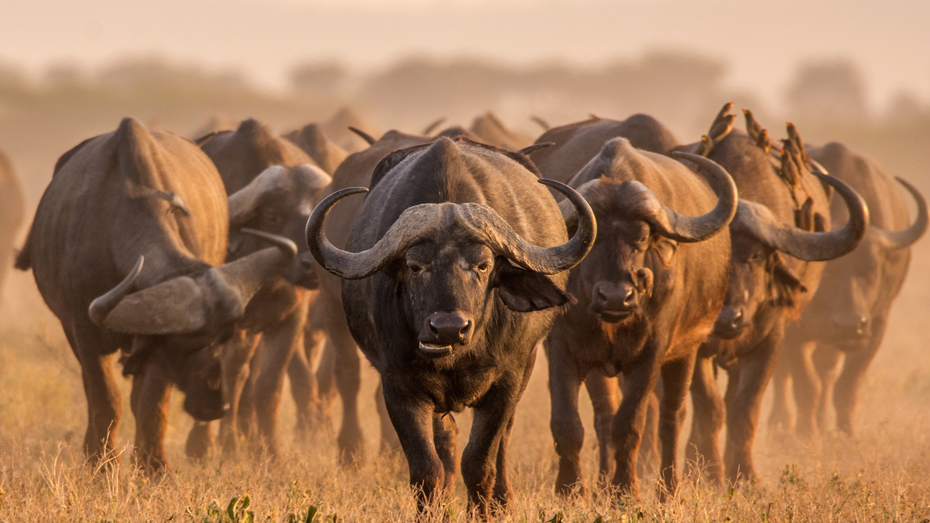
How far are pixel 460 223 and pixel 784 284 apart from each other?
313 cm

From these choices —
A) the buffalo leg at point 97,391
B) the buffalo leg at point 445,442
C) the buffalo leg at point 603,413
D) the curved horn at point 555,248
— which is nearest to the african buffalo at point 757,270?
the buffalo leg at point 603,413

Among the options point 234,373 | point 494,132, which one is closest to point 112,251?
point 234,373

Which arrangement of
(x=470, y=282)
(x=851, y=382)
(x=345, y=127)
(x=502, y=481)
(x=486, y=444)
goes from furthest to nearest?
(x=345, y=127) < (x=851, y=382) < (x=502, y=481) < (x=486, y=444) < (x=470, y=282)

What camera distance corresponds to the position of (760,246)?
6688 millimetres

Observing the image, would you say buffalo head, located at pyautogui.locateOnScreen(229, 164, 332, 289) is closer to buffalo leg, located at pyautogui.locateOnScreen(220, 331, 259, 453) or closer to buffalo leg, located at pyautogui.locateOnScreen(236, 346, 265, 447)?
buffalo leg, located at pyautogui.locateOnScreen(220, 331, 259, 453)

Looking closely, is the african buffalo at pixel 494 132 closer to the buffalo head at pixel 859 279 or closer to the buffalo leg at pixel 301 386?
the buffalo leg at pixel 301 386

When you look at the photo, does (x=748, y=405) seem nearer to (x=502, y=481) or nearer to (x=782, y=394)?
(x=502, y=481)

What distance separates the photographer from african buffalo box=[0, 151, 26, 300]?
46.6 feet

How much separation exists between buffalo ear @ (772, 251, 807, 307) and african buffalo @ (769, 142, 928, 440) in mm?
1556

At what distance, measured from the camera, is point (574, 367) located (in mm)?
6047

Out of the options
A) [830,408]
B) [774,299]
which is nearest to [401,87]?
[830,408]

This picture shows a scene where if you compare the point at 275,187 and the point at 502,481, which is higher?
the point at 275,187

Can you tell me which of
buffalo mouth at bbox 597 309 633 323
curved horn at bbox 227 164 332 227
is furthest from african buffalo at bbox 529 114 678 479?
curved horn at bbox 227 164 332 227

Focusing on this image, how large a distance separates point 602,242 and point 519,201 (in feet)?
1.71
